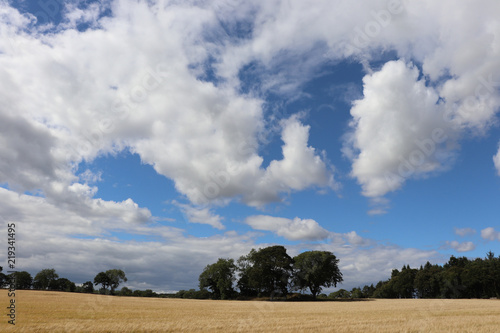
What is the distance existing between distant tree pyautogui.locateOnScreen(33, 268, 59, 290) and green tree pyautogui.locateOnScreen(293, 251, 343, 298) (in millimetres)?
118746

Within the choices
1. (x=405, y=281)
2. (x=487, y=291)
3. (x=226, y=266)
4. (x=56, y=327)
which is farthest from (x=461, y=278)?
(x=56, y=327)

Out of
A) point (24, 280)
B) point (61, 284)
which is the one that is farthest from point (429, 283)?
point (24, 280)

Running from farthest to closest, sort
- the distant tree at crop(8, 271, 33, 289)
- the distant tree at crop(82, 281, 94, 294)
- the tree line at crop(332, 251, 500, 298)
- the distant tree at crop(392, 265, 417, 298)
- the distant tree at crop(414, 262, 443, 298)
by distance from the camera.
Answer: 1. the distant tree at crop(392, 265, 417, 298)
2. the distant tree at crop(8, 271, 33, 289)
3. the distant tree at crop(82, 281, 94, 294)
4. the distant tree at crop(414, 262, 443, 298)
5. the tree line at crop(332, 251, 500, 298)

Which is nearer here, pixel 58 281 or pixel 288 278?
pixel 288 278

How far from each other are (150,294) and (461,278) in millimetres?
128548

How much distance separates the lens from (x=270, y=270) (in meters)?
87.5

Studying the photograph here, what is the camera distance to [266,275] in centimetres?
8588

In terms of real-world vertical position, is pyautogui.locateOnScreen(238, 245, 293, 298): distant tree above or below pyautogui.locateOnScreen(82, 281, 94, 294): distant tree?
above

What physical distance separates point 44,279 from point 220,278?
98.1 m

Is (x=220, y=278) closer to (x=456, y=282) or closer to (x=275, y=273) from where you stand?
(x=275, y=273)

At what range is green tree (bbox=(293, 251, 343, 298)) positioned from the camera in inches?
3506

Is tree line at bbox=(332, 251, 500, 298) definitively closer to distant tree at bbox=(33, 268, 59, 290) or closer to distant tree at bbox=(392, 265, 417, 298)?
distant tree at bbox=(392, 265, 417, 298)

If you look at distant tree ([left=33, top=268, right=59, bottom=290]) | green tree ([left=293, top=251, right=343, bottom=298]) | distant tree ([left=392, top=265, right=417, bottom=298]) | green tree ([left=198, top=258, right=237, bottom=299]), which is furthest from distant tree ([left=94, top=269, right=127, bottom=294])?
distant tree ([left=392, top=265, right=417, bottom=298])

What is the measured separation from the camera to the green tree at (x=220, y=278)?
95.8 m
